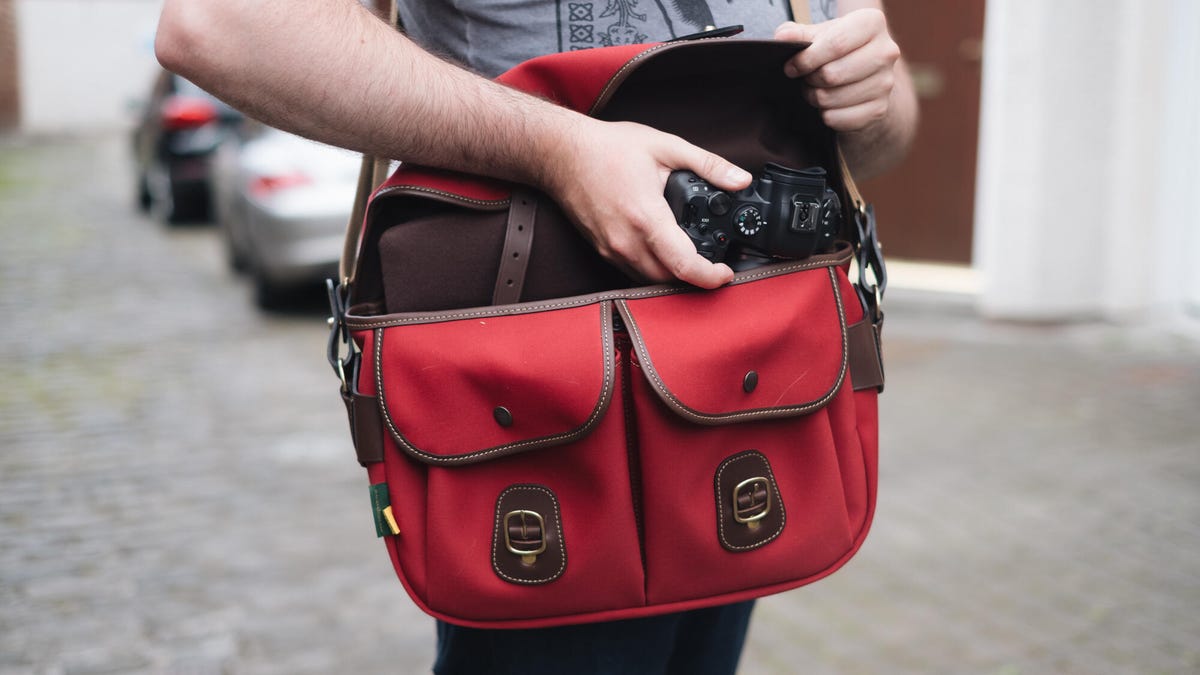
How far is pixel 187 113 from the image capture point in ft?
35.9

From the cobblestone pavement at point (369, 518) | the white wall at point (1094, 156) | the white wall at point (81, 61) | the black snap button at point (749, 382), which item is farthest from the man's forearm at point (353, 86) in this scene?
the white wall at point (81, 61)

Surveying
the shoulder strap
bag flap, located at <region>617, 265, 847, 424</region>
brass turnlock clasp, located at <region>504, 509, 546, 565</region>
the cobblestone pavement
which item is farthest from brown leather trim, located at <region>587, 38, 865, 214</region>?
the cobblestone pavement

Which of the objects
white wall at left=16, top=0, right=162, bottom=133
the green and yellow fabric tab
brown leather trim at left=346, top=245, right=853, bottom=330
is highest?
brown leather trim at left=346, top=245, right=853, bottom=330

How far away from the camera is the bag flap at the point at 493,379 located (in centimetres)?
119

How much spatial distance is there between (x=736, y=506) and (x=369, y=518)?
320cm

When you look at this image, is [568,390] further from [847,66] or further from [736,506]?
[847,66]

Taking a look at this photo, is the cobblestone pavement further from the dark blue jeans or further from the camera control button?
the camera control button

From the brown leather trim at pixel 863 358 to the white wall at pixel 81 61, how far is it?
2252 centimetres

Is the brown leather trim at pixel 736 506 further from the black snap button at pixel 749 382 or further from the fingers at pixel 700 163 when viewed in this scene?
the fingers at pixel 700 163

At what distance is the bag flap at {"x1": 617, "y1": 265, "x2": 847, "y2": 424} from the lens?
3.97ft

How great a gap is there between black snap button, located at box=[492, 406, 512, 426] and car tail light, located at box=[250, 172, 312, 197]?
6.55m

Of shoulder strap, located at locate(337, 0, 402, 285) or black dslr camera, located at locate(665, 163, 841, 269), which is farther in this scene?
shoulder strap, located at locate(337, 0, 402, 285)

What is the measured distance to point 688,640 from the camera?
1.48 m

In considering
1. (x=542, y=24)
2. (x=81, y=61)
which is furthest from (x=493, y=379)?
(x=81, y=61)
